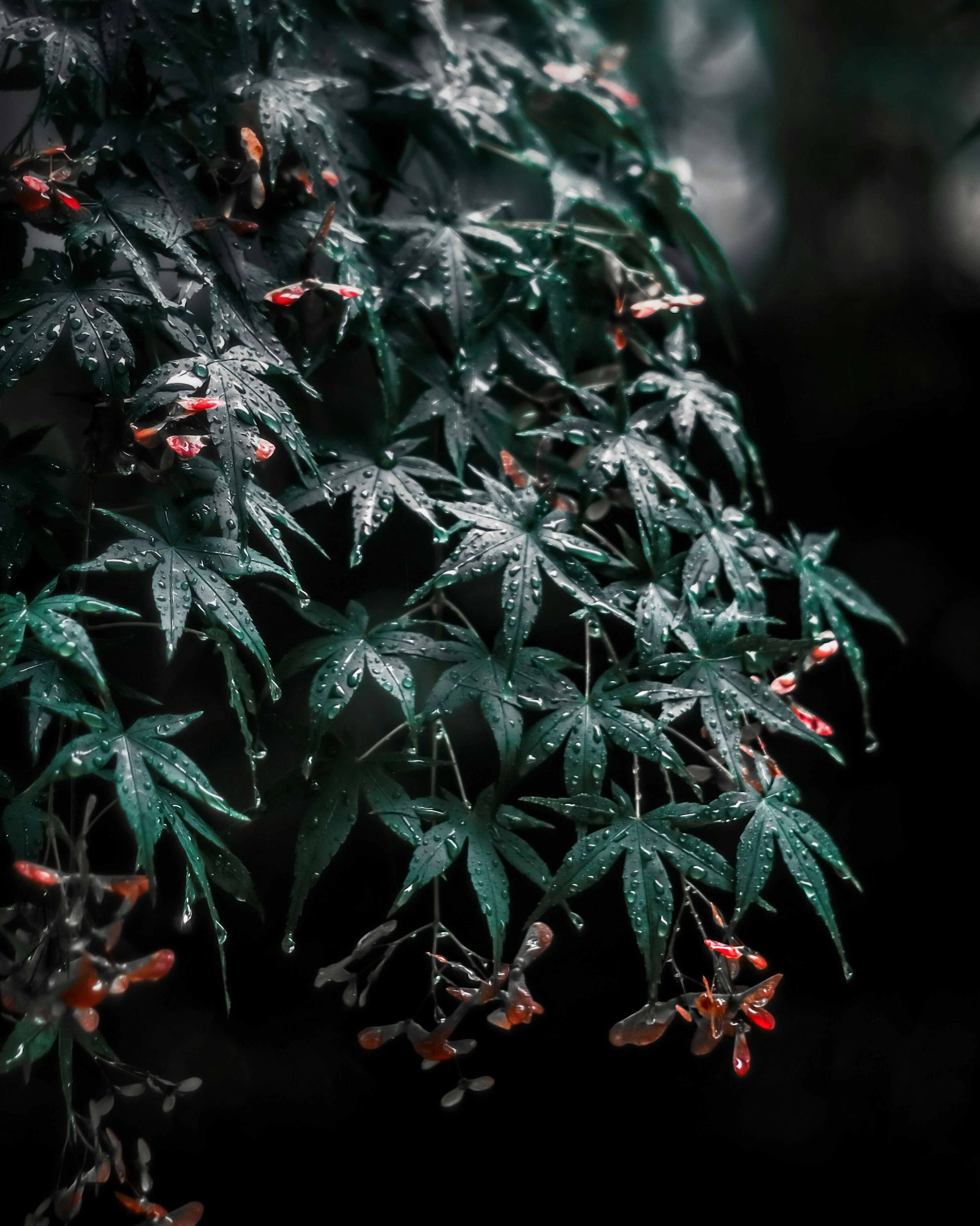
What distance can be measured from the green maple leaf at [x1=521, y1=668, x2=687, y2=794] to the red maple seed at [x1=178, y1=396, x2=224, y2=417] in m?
0.40

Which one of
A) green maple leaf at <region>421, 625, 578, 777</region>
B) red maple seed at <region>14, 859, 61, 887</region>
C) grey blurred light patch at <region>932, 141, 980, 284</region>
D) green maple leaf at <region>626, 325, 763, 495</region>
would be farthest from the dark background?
red maple seed at <region>14, 859, 61, 887</region>

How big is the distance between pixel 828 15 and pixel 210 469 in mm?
1743

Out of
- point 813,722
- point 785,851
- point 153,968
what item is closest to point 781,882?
point 813,722

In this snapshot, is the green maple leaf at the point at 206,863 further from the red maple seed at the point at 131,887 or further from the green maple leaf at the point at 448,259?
the green maple leaf at the point at 448,259

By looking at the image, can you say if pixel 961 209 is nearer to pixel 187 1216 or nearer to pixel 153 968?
pixel 153 968

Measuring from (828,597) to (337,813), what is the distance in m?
0.63

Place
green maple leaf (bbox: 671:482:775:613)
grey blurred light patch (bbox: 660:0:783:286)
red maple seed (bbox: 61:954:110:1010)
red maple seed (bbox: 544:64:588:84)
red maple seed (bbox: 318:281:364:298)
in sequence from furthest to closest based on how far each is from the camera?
grey blurred light patch (bbox: 660:0:783:286)
red maple seed (bbox: 544:64:588:84)
green maple leaf (bbox: 671:482:775:613)
red maple seed (bbox: 318:281:364:298)
red maple seed (bbox: 61:954:110:1010)

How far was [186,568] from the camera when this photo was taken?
29.2 inches

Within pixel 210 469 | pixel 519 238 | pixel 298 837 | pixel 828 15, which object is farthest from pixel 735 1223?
pixel 828 15

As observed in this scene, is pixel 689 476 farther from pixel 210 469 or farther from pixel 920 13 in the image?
pixel 920 13

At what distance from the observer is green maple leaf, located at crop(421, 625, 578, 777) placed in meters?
0.77

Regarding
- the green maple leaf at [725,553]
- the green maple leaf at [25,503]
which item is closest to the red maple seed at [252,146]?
the green maple leaf at [25,503]

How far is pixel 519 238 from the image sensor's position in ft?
3.43

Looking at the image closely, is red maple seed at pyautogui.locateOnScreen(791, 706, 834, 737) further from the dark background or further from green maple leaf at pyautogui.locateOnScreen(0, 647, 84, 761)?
green maple leaf at pyautogui.locateOnScreen(0, 647, 84, 761)
